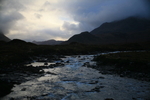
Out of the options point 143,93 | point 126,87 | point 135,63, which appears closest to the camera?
point 143,93

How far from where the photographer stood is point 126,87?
51.8ft

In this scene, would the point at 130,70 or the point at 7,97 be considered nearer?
the point at 7,97

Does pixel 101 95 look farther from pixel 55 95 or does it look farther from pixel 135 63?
pixel 135 63

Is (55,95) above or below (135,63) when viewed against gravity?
below

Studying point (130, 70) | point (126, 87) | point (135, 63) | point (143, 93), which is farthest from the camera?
point (135, 63)

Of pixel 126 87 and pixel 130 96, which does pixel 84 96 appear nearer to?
pixel 130 96

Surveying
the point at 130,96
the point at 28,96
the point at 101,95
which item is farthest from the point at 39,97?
the point at 130,96

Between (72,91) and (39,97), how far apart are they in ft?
13.4

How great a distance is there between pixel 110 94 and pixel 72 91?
4.61 metres

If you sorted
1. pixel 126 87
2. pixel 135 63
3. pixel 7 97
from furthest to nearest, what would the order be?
pixel 135 63 → pixel 126 87 → pixel 7 97

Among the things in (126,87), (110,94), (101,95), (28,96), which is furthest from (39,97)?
(126,87)

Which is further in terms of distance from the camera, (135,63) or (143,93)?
(135,63)

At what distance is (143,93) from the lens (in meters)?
13.7

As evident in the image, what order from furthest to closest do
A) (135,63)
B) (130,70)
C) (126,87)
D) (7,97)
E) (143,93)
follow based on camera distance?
(135,63), (130,70), (126,87), (143,93), (7,97)
